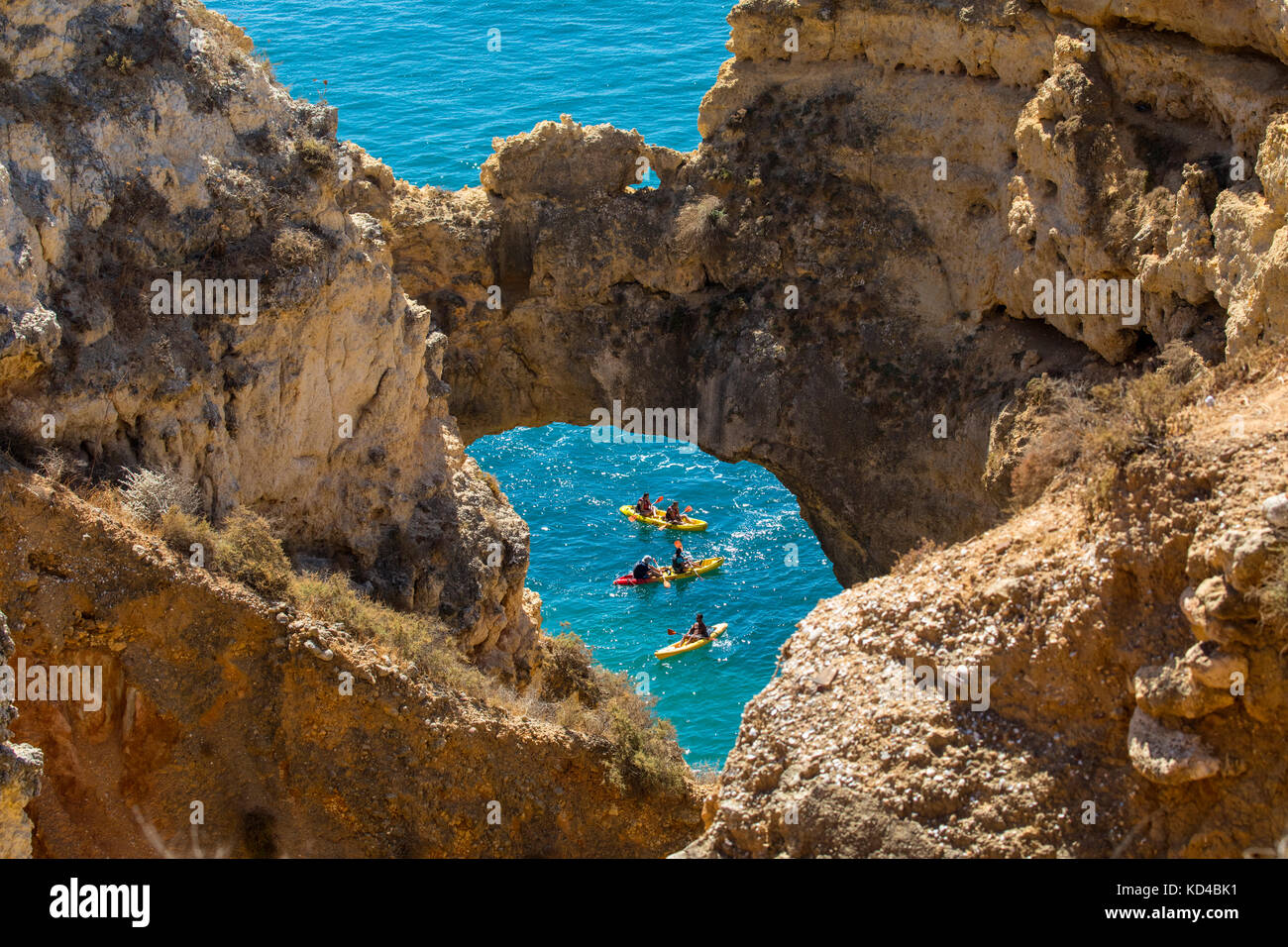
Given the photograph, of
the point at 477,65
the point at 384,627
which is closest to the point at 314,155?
the point at 384,627

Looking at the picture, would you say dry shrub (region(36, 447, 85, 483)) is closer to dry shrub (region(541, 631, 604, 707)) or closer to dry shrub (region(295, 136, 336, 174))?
dry shrub (region(295, 136, 336, 174))

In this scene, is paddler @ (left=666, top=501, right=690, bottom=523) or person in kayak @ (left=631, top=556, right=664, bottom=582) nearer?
person in kayak @ (left=631, top=556, right=664, bottom=582)

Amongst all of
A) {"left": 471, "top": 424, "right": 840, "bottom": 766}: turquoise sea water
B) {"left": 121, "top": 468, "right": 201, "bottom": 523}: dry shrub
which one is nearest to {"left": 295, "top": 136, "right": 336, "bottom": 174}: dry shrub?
{"left": 121, "top": 468, "right": 201, "bottom": 523}: dry shrub

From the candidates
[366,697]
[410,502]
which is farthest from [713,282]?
[366,697]

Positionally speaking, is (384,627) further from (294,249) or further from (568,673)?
(568,673)

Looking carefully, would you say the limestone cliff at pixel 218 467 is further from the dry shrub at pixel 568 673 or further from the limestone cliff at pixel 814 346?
the dry shrub at pixel 568 673
